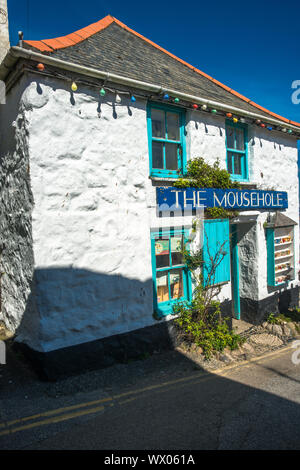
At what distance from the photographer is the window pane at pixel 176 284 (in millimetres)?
6473

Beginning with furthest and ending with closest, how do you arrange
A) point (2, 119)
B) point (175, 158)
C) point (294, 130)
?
point (294, 130)
point (175, 158)
point (2, 119)

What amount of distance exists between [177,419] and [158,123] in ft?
17.2

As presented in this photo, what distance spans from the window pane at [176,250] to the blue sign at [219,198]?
642 mm

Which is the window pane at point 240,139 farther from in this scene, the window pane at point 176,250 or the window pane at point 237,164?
the window pane at point 176,250

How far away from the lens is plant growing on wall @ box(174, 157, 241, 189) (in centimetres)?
650

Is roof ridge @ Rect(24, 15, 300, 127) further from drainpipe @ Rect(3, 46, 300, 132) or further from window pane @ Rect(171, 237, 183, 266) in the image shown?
window pane @ Rect(171, 237, 183, 266)

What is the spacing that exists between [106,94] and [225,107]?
292 centimetres

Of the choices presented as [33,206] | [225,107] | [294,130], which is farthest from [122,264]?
[294,130]

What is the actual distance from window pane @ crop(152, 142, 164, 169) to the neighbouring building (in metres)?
0.03

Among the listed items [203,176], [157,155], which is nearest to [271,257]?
[203,176]

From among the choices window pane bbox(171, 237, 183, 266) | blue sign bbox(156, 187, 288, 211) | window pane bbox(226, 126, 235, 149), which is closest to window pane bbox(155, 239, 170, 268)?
window pane bbox(171, 237, 183, 266)

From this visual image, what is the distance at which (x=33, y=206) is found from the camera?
4.82 meters
